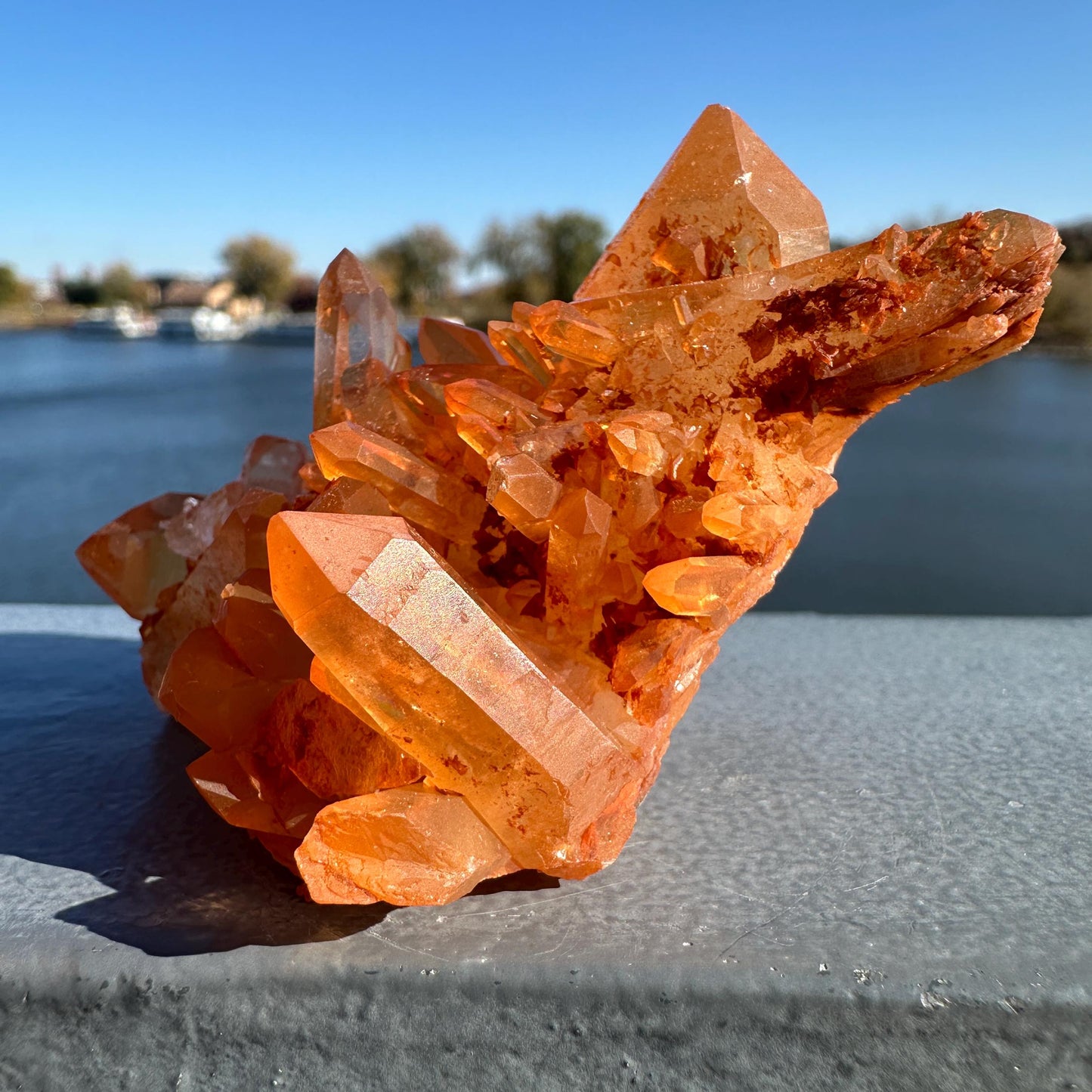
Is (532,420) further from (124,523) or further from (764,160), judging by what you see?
(124,523)

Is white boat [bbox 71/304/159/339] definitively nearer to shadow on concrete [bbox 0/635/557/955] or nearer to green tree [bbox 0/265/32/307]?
green tree [bbox 0/265/32/307]

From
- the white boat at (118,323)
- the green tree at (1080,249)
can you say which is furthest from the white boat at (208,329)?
the green tree at (1080,249)

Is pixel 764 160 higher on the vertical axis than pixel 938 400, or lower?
higher

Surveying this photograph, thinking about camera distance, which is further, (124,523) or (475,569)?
(124,523)

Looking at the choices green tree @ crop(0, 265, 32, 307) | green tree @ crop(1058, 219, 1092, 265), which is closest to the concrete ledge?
green tree @ crop(1058, 219, 1092, 265)

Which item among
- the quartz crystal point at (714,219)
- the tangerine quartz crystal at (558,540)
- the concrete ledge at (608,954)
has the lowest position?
the concrete ledge at (608,954)

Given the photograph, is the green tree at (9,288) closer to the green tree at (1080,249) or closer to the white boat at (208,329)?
the white boat at (208,329)

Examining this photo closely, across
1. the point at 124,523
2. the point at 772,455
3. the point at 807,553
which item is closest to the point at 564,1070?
the point at 772,455
